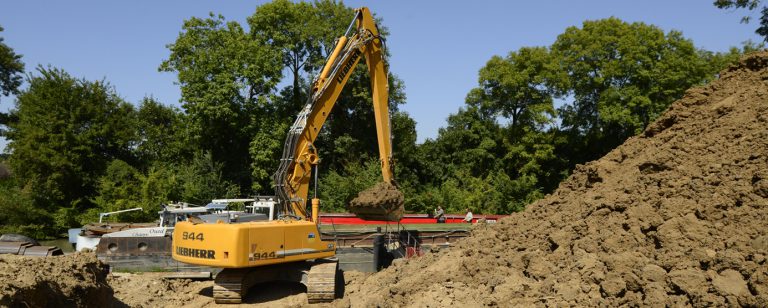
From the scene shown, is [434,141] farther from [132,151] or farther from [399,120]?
[132,151]

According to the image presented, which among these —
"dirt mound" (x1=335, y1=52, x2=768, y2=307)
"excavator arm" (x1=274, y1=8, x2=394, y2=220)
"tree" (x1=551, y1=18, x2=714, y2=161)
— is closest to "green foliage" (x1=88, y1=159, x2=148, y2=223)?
"excavator arm" (x1=274, y1=8, x2=394, y2=220)

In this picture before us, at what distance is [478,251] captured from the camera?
9414mm

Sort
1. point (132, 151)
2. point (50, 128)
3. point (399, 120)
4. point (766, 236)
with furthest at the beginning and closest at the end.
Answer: point (399, 120) < point (132, 151) < point (50, 128) < point (766, 236)

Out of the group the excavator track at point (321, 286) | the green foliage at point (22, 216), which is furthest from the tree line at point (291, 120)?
the excavator track at point (321, 286)

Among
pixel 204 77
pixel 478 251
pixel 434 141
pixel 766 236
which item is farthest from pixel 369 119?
pixel 766 236

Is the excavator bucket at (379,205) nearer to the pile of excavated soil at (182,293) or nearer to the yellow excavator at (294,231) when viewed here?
the yellow excavator at (294,231)

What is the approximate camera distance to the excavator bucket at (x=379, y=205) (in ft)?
46.8

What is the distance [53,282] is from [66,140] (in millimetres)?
24365

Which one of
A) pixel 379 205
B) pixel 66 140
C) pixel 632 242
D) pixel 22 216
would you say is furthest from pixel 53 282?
pixel 66 140

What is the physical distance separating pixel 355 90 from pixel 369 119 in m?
2.14

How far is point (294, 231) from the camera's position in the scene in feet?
38.7

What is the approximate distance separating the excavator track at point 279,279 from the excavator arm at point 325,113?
1.22m

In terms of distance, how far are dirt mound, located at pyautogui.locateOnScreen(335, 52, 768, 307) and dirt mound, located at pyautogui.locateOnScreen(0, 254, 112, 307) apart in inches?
161

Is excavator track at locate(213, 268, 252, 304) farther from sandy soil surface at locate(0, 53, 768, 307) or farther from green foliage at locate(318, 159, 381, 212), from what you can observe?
green foliage at locate(318, 159, 381, 212)
